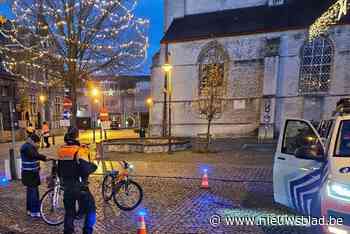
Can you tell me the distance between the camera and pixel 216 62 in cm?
2362

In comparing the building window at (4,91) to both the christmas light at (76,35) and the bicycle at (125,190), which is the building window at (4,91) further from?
the bicycle at (125,190)

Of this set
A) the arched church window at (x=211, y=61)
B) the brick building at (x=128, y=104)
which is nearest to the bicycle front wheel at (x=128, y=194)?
the arched church window at (x=211, y=61)

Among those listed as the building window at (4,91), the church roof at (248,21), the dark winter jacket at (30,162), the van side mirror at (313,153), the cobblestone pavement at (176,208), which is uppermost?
the church roof at (248,21)

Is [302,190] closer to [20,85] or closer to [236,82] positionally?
[236,82]

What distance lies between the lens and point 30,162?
5578mm

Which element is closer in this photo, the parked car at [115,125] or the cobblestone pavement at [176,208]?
the cobblestone pavement at [176,208]

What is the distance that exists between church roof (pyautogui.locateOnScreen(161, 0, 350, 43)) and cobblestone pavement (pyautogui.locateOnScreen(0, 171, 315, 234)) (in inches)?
696

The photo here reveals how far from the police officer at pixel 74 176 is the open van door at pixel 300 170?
11.3 ft

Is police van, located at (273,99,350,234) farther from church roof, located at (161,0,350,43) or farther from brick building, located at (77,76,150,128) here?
brick building, located at (77,76,150,128)

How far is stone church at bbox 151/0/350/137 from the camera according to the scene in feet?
67.2

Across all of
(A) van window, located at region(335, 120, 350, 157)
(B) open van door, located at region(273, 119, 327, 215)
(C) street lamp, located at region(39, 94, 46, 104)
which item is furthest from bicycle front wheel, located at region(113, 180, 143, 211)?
(C) street lamp, located at region(39, 94, 46, 104)

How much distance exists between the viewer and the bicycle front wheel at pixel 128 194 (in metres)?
6.11

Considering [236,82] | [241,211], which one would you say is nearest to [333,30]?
[236,82]

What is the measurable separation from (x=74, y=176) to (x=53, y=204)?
1.82 m
